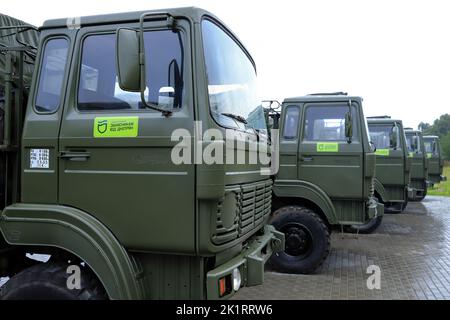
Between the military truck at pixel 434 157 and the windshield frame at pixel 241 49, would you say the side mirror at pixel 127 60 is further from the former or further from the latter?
the military truck at pixel 434 157

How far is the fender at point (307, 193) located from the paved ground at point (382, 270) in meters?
0.95

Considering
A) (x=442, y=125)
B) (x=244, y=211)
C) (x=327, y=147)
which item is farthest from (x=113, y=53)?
(x=442, y=125)

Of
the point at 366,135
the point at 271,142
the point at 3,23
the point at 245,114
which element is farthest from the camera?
the point at 366,135

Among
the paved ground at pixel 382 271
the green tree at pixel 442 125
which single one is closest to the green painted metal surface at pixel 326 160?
the paved ground at pixel 382 271

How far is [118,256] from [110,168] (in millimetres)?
610

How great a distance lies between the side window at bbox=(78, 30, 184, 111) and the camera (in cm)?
286

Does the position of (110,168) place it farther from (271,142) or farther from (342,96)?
(342,96)

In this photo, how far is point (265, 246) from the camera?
148 inches

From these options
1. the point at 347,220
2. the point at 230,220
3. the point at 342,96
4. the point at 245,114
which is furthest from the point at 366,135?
the point at 230,220

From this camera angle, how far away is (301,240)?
6.14m

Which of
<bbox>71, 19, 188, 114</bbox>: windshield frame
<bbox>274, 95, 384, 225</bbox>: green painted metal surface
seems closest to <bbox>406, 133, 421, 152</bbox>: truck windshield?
<bbox>274, 95, 384, 225</bbox>: green painted metal surface

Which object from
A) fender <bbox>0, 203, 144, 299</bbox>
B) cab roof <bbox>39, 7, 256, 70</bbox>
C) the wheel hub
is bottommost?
the wheel hub

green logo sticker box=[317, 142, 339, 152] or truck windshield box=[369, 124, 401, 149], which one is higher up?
truck windshield box=[369, 124, 401, 149]

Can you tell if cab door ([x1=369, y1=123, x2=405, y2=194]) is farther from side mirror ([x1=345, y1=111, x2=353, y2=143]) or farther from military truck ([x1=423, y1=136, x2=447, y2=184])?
military truck ([x1=423, y1=136, x2=447, y2=184])
